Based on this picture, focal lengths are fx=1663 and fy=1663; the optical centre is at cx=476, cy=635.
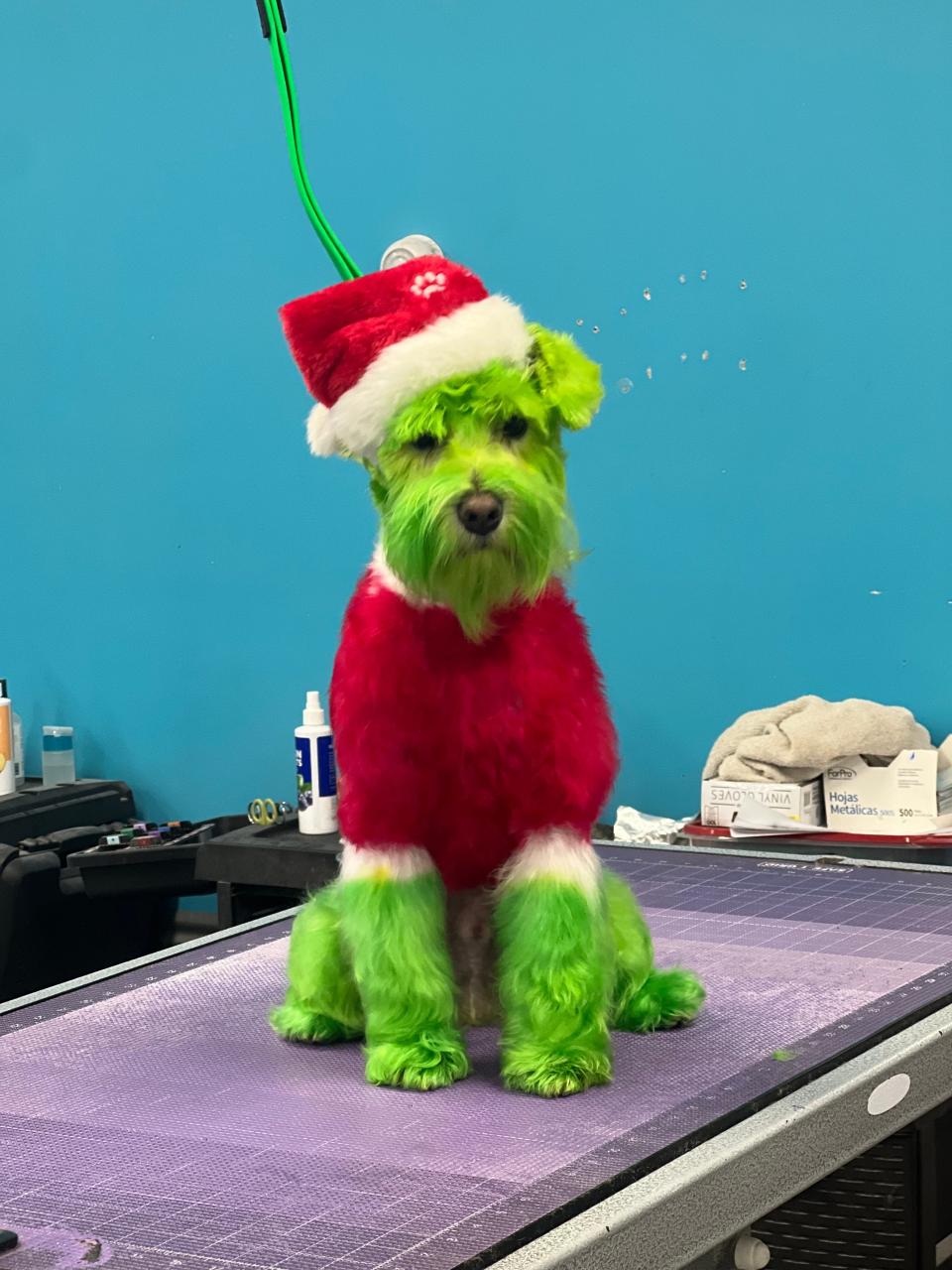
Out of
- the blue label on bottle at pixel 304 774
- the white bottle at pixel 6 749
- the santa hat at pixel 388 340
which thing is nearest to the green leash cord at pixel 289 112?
the santa hat at pixel 388 340

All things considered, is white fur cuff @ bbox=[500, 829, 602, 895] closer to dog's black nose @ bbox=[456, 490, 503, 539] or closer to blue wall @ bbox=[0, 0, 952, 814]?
dog's black nose @ bbox=[456, 490, 503, 539]

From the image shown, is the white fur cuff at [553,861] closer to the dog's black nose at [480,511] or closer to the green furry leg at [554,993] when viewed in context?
the green furry leg at [554,993]

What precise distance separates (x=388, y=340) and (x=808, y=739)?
111 cm

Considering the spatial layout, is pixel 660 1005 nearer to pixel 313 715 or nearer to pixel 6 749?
pixel 313 715

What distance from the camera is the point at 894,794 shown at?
208cm

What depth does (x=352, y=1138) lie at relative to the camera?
3.64ft

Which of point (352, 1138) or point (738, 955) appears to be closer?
point (352, 1138)

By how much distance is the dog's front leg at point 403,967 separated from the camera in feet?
3.97

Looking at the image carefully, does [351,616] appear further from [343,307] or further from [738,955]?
[738,955]

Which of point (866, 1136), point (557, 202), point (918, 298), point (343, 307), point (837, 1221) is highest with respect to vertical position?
point (557, 202)

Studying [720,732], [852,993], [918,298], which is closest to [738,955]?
[852,993]

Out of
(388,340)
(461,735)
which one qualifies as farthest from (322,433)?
(461,735)

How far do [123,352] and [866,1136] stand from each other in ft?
7.01

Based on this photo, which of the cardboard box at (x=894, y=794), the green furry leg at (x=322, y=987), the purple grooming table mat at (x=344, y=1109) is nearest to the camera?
the purple grooming table mat at (x=344, y=1109)
